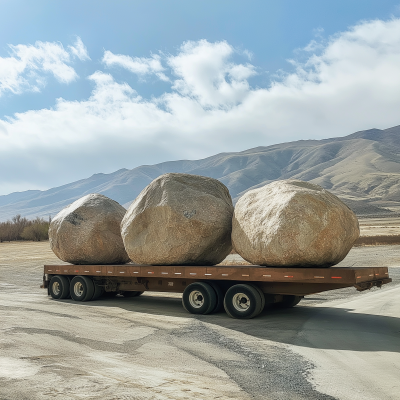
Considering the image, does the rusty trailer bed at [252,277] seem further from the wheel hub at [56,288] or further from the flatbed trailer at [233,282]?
the wheel hub at [56,288]

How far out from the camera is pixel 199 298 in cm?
1109

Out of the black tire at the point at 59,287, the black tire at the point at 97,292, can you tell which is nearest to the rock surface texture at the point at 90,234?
the black tire at the point at 59,287

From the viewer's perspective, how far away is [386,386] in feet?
18.7

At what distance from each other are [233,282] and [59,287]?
243 inches

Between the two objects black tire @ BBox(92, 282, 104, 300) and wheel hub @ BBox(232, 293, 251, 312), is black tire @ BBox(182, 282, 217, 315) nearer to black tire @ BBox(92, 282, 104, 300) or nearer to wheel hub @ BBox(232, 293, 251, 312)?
wheel hub @ BBox(232, 293, 251, 312)

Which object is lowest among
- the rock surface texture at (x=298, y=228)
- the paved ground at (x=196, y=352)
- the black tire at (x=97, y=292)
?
the paved ground at (x=196, y=352)

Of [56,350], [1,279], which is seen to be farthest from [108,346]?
[1,279]

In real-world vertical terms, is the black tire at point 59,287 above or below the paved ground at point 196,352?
above

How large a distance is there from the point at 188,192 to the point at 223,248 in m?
1.71

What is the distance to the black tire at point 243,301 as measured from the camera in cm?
1011

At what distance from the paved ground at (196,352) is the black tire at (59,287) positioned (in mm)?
1520

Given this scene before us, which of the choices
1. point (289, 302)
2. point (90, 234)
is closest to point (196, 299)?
point (289, 302)

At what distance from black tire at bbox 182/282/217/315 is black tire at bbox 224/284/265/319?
1.22ft

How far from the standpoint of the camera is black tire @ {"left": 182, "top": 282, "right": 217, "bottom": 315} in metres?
10.7
